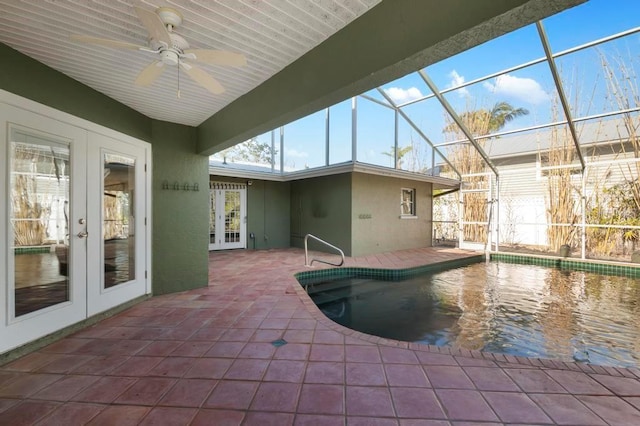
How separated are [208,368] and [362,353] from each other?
4.22ft

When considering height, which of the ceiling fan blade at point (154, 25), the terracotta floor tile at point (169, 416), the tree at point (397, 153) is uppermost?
the tree at point (397, 153)

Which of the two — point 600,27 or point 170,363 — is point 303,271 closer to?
point 170,363

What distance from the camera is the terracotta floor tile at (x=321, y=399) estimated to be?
184 cm

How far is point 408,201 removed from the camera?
9641 millimetres

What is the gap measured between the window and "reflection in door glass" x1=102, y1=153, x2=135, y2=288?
7578 mm

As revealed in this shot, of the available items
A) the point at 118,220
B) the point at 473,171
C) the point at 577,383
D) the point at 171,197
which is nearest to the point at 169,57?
the point at 118,220

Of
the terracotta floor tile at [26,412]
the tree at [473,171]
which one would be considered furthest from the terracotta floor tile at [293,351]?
the tree at [473,171]

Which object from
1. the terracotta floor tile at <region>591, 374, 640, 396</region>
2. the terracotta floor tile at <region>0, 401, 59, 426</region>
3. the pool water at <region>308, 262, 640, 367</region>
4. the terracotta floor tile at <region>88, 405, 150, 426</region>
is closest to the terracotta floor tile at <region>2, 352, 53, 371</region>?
the terracotta floor tile at <region>0, 401, 59, 426</region>

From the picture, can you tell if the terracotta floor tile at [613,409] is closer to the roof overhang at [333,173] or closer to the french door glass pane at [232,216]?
the roof overhang at [333,173]

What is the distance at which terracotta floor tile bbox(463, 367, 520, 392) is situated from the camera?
6.73 ft

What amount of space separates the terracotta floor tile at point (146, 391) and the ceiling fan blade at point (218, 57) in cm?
242

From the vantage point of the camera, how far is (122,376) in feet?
7.30

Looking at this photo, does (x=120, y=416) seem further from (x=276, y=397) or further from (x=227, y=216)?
(x=227, y=216)

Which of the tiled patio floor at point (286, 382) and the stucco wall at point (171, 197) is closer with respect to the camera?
the tiled patio floor at point (286, 382)
